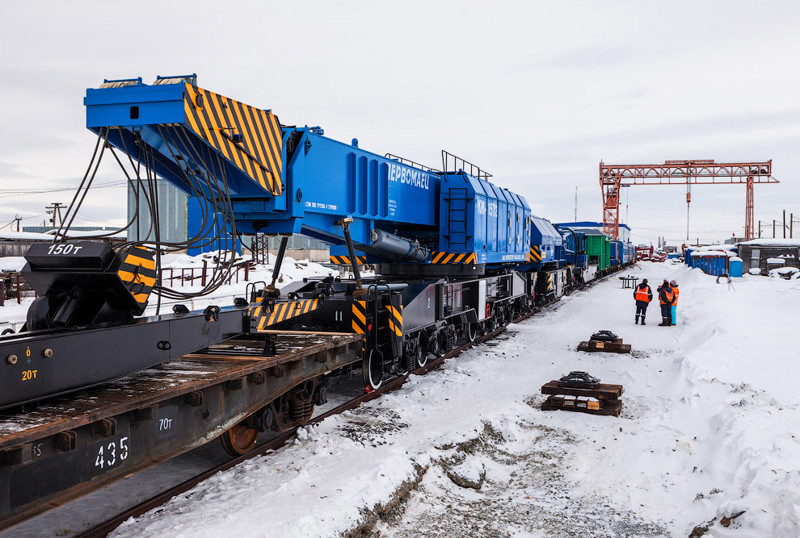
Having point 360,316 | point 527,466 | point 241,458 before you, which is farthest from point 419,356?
point 241,458

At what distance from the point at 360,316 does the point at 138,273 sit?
419 cm

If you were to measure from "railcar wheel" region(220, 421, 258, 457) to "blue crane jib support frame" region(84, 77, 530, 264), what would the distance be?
237 cm

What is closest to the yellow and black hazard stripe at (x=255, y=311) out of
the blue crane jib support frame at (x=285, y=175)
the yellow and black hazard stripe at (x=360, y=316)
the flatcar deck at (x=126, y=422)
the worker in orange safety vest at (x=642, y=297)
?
the flatcar deck at (x=126, y=422)

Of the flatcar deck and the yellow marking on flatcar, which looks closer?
the flatcar deck

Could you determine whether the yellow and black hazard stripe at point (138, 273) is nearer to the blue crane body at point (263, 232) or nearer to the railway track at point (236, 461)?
the blue crane body at point (263, 232)

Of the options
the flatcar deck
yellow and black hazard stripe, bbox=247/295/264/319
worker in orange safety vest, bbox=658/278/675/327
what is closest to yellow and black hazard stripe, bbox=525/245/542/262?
worker in orange safety vest, bbox=658/278/675/327

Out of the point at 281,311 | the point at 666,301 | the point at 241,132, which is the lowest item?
the point at 666,301

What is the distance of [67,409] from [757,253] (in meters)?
46.5

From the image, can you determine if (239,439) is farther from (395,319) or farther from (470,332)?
(470,332)

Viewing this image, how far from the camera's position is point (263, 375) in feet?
18.9

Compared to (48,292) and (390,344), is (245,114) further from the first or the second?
(390,344)

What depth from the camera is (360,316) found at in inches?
338

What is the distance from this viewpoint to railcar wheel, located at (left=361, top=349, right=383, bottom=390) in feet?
28.9

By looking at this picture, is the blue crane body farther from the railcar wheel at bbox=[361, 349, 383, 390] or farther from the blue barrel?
the blue barrel
